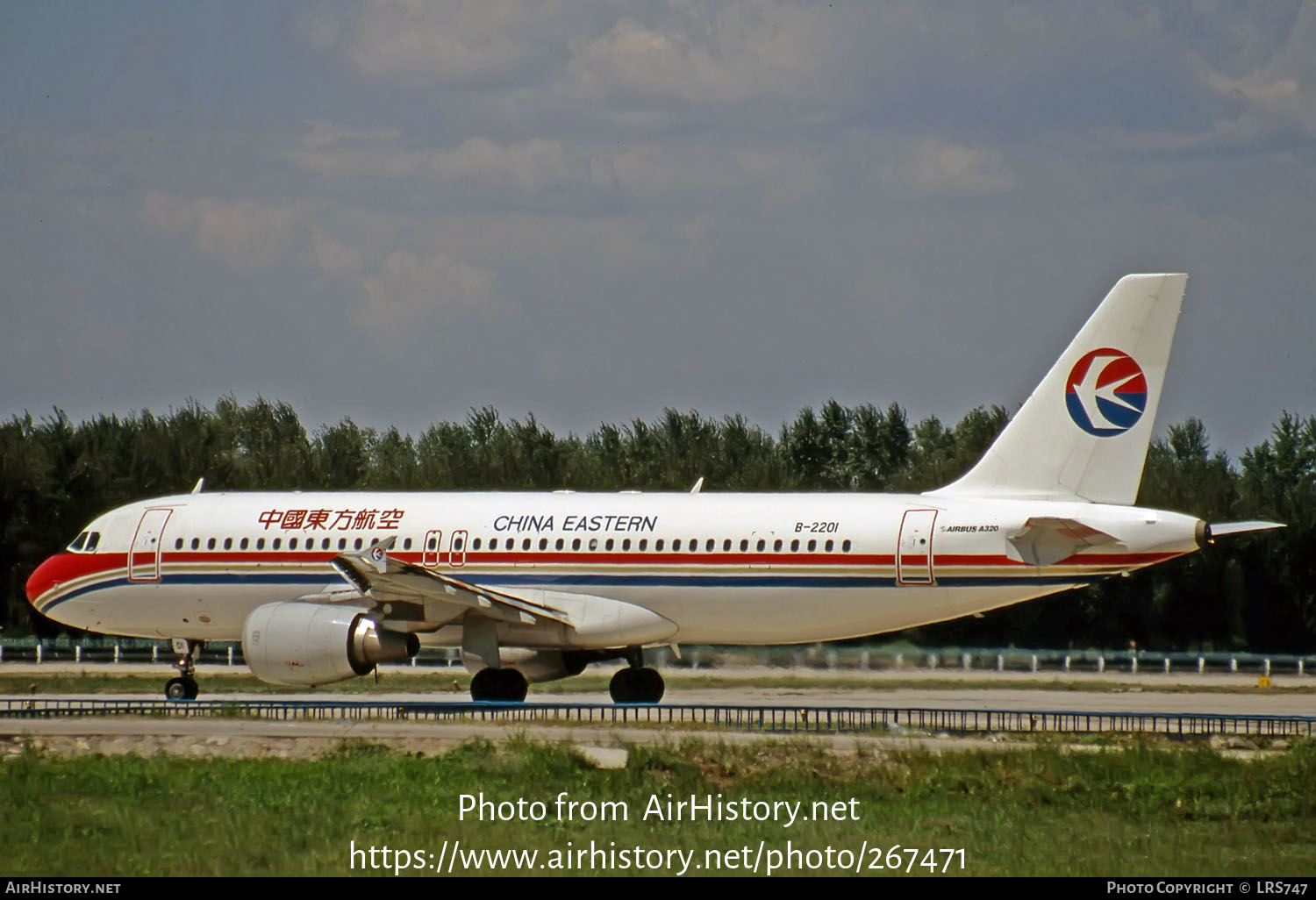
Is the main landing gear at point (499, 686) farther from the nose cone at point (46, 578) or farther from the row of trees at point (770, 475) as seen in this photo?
the row of trees at point (770, 475)

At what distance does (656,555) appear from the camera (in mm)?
31828

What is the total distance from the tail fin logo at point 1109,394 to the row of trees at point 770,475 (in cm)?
2601

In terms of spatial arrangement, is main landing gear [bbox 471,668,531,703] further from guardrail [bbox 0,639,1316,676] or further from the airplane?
guardrail [bbox 0,639,1316,676]

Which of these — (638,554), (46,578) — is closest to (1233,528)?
(638,554)

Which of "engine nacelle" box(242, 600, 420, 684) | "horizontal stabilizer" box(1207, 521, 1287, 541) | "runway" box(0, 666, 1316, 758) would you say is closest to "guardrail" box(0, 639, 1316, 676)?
→ "runway" box(0, 666, 1316, 758)

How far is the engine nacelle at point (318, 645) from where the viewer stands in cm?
3045

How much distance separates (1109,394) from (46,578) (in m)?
21.2

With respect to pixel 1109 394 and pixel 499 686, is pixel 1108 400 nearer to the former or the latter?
pixel 1109 394

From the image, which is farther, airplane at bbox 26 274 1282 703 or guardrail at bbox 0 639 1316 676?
guardrail at bbox 0 639 1316 676

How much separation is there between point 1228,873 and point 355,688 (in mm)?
26858

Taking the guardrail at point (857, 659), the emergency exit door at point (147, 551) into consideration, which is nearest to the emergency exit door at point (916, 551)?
→ the emergency exit door at point (147, 551)

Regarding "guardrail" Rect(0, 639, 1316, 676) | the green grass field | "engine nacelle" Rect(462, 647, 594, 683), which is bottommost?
the green grass field

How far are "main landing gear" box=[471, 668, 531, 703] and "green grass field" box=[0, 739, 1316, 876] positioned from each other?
7.94 m

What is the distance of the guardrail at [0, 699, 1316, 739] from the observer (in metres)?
26.5
